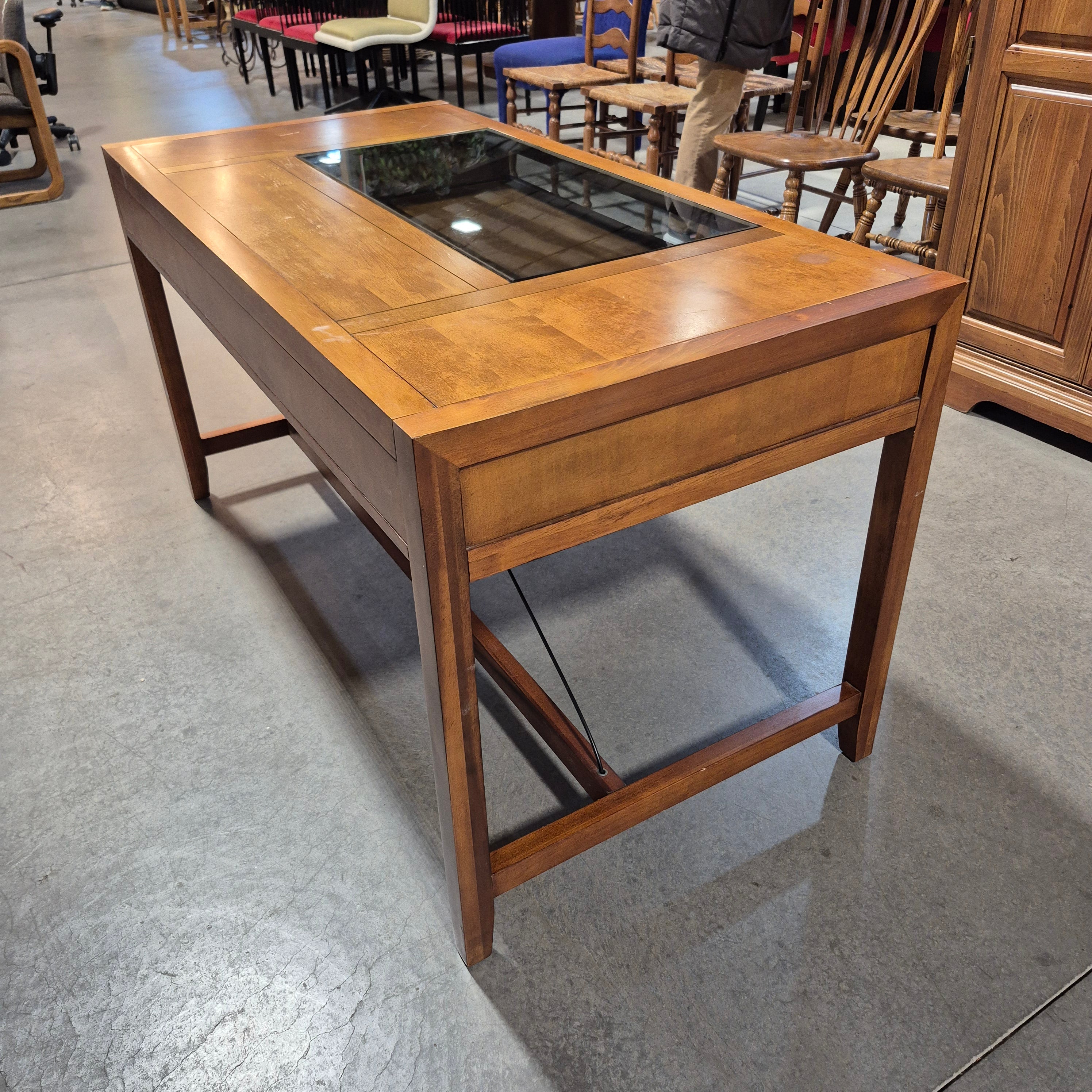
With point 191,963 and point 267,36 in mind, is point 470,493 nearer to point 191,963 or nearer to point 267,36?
point 191,963

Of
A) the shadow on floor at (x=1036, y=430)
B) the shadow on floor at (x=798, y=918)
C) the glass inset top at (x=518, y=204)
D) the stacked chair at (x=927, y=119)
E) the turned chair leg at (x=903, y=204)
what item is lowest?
the shadow on floor at (x=1036, y=430)

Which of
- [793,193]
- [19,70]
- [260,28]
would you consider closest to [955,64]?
[793,193]

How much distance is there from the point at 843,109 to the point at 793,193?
618 mm

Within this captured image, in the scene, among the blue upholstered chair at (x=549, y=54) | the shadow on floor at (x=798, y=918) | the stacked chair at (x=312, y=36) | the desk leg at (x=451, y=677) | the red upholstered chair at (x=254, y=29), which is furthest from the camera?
the red upholstered chair at (x=254, y=29)

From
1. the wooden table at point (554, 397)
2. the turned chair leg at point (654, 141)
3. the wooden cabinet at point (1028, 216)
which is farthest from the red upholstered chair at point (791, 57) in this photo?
the wooden table at point (554, 397)

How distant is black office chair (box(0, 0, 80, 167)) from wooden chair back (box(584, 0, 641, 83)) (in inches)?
99.5

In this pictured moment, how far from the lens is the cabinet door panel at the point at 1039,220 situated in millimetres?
2174

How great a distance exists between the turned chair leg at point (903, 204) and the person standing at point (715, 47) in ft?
2.04

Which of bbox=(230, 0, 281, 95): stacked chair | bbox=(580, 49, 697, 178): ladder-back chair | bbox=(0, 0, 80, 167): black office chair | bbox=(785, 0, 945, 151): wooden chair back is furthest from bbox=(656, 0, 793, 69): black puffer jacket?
bbox=(230, 0, 281, 95): stacked chair

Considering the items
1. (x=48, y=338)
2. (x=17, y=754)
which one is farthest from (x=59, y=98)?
(x=17, y=754)

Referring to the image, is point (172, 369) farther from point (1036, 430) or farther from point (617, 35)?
point (617, 35)

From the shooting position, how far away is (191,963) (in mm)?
1242

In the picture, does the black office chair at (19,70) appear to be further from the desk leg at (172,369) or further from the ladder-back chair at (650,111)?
the desk leg at (172,369)

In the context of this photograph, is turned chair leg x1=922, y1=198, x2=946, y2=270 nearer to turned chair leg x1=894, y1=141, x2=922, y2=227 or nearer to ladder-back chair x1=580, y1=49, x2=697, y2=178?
turned chair leg x1=894, y1=141, x2=922, y2=227
